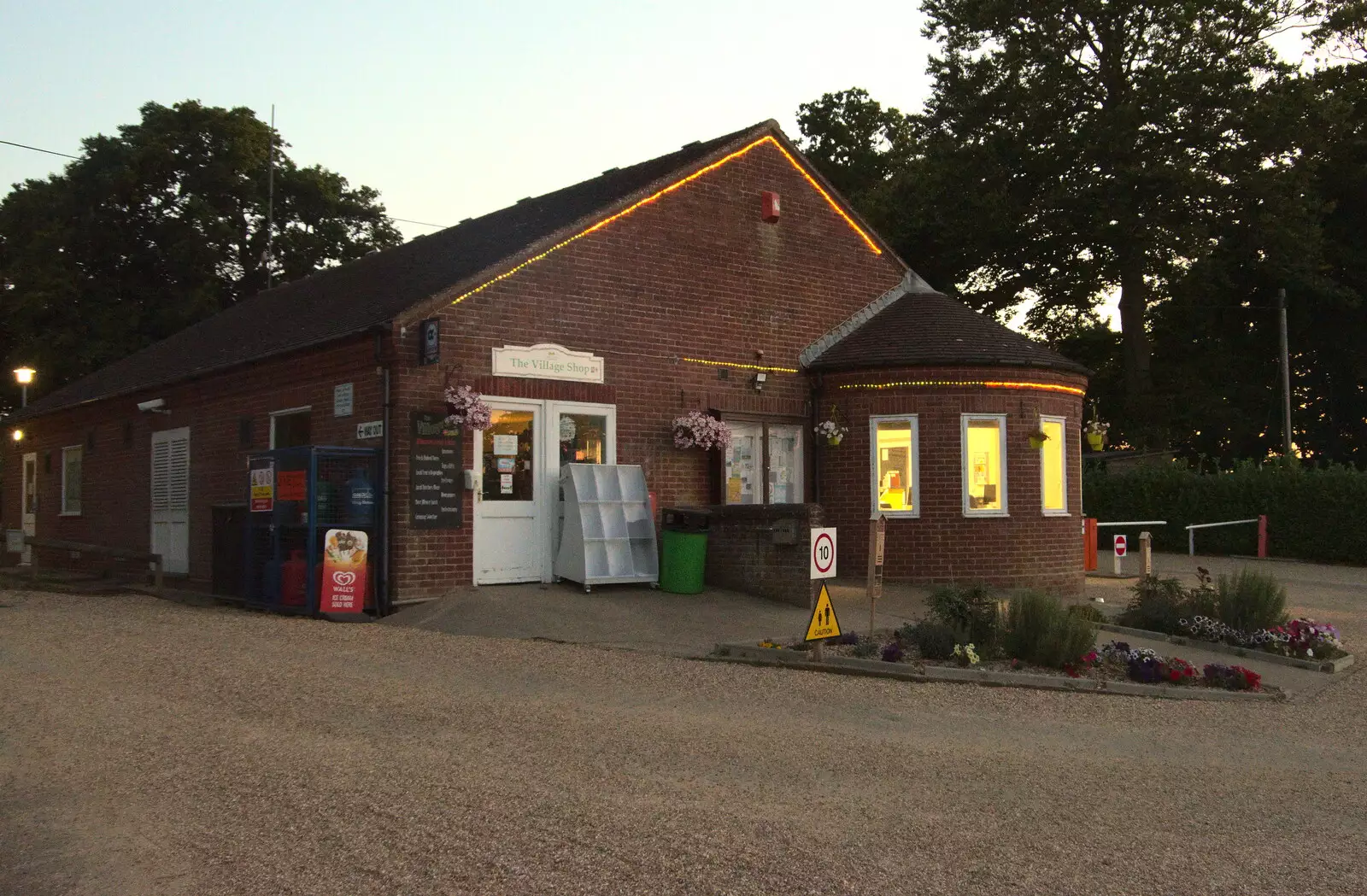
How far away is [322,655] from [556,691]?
2.62 m

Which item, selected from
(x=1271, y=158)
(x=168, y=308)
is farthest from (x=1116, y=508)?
(x=168, y=308)

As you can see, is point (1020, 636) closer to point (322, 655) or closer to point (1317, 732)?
point (1317, 732)

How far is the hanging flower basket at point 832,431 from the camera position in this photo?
706 inches

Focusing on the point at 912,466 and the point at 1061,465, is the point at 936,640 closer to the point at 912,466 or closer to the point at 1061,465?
the point at 912,466

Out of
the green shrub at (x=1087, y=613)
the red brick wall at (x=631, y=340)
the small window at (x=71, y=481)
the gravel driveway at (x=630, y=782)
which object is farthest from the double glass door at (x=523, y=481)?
the small window at (x=71, y=481)

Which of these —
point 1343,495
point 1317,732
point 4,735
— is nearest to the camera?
point 4,735

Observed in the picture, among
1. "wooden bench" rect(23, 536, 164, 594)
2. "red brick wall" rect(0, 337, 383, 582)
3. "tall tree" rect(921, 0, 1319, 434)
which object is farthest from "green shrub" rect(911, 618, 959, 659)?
"tall tree" rect(921, 0, 1319, 434)

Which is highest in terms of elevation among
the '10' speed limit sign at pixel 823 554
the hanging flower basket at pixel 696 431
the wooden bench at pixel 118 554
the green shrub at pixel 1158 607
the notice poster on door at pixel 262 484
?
the hanging flower basket at pixel 696 431

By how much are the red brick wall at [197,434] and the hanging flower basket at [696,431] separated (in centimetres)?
411

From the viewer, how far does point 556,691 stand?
9609mm

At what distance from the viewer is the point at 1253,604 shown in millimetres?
13430

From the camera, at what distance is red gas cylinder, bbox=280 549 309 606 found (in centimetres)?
1450

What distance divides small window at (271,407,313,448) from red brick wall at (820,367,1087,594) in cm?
724

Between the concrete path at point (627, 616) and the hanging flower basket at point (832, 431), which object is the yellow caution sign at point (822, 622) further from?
the hanging flower basket at point (832, 431)
